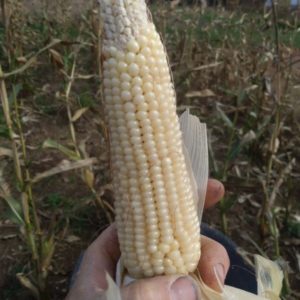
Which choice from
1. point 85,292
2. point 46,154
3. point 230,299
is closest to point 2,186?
point 85,292

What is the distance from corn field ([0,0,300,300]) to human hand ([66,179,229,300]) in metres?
0.26

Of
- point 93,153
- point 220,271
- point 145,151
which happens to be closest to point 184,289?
point 220,271

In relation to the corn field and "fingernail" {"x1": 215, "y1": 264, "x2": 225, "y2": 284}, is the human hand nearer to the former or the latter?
"fingernail" {"x1": 215, "y1": 264, "x2": 225, "y2": 284}

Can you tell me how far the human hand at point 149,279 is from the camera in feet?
3.50

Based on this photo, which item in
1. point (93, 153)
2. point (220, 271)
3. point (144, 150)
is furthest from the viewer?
point (93, 153)

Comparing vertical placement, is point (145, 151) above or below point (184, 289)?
above

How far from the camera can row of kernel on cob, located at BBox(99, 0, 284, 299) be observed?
98 cm

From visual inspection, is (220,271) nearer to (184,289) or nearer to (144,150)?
(184,289)

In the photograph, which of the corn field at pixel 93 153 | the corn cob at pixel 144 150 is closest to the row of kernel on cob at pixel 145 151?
the corn cob at pixel 144 150

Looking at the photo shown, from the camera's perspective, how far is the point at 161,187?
1078 mm

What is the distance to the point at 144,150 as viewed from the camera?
1.04 m

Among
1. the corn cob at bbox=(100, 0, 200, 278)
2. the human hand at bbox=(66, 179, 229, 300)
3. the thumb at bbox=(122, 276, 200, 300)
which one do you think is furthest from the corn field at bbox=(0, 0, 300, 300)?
the thumb at bbox=(122, 276, 200, 300)

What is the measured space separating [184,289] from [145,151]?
1.11 ft

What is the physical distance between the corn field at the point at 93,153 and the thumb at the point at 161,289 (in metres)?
0.38
